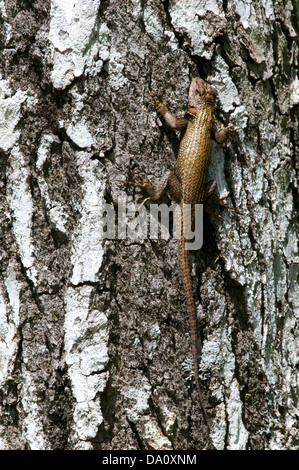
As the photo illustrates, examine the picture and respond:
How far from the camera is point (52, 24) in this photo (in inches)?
107

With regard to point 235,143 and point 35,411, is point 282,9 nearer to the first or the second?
point 235,143

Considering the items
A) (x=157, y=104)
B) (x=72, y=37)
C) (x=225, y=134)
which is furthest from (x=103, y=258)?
(x=72, y=37)

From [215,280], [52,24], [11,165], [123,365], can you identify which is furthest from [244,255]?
[52,24]

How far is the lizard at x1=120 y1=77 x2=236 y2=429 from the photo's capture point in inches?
111

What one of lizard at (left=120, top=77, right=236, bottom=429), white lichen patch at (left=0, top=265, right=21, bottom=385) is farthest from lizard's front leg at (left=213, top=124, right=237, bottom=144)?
white lichen patch at (left=0, top=265, right=21, bottom=385)

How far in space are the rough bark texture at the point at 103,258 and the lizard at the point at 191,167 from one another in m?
0.07

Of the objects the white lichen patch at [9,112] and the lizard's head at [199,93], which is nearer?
the white lichen patch at [9,112]

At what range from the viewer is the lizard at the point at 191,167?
2.82 meters

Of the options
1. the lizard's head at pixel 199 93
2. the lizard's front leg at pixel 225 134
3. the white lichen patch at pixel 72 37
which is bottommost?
the lizard's front leg at pixel 225 134

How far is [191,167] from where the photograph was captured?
10.3ft

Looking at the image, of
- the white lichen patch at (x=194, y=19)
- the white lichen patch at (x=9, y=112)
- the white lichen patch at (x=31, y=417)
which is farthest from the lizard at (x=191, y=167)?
the white lichen patch at (x=31, y=417)

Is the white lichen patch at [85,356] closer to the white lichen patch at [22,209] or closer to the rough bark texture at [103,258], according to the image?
the rough bark texture at [103,258]

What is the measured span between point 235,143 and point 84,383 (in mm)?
1820

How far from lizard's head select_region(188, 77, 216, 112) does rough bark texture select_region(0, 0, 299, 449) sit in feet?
0.25
